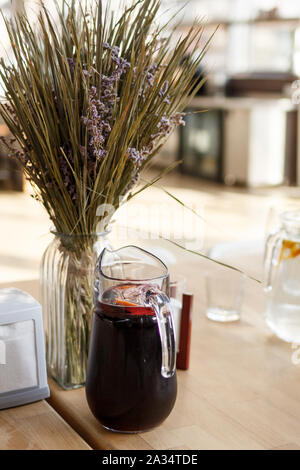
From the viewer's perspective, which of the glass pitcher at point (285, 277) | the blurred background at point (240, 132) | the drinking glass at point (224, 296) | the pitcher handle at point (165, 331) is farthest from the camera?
the blurred background at point (240, 132)

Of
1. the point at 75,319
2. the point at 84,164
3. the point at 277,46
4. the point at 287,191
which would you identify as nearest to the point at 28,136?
the point at 84,164

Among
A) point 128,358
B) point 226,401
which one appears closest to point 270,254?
point 226,401

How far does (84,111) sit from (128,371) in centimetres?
33

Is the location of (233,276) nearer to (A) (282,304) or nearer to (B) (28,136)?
(A) (282,304)

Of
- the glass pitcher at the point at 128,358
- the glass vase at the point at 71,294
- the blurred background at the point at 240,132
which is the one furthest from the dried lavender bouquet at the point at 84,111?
the blurred background at the point at 240,132

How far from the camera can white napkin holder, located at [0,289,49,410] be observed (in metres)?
0.83

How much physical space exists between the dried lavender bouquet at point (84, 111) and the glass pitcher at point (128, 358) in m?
0.11

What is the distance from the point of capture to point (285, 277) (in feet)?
3.45

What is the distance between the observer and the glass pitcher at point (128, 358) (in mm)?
765

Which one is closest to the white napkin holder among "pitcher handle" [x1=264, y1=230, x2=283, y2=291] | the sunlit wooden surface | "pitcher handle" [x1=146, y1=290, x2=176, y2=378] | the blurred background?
the sunlit wooden surface

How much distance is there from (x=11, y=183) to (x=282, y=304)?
5066 mm

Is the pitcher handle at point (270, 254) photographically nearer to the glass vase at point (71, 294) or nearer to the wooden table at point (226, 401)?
the wooden table at point (226, 401)

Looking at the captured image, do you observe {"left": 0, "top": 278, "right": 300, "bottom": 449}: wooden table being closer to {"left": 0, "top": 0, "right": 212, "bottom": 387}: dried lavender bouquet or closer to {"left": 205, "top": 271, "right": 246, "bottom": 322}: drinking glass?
{"left": 205, "top": 271, "right": 246, "bottom": 322}: drinking glass

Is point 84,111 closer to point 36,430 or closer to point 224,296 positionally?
point 36,430
